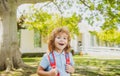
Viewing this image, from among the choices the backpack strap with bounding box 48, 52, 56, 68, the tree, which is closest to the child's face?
the backpack strap with bounding box 48, 52, 56, 68

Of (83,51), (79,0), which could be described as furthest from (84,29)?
(79,0)

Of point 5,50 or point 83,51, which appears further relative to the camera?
point 83,51

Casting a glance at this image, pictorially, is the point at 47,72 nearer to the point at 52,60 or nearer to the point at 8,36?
the point at 52,60

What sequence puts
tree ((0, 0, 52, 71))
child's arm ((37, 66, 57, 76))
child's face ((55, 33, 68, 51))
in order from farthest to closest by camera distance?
tree ((0, 0, 52, 71)) < child's face ((55, 33, 68, 51)) < child's arm ((37, 66, 57, 76))

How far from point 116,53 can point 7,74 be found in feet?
84.9

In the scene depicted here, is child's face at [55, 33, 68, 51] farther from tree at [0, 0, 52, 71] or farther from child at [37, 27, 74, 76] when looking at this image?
tree at [0, 0, 52, 71]

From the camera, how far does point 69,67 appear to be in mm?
4203

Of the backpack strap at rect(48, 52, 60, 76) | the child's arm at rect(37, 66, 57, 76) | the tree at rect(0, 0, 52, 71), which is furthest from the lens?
the tree at rect(0, 0, 52, 71)

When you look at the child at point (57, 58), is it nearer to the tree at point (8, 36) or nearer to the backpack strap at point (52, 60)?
the backpack strap at point (52, 60)

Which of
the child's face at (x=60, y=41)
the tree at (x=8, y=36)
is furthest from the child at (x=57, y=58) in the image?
the tree at (x=8, y=36)

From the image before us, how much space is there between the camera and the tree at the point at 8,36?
1319cm

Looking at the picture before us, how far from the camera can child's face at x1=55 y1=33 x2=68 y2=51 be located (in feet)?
14.2

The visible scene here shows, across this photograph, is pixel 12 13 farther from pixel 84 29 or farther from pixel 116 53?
pixel 84 29

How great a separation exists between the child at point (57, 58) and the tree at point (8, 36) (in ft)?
29.4
